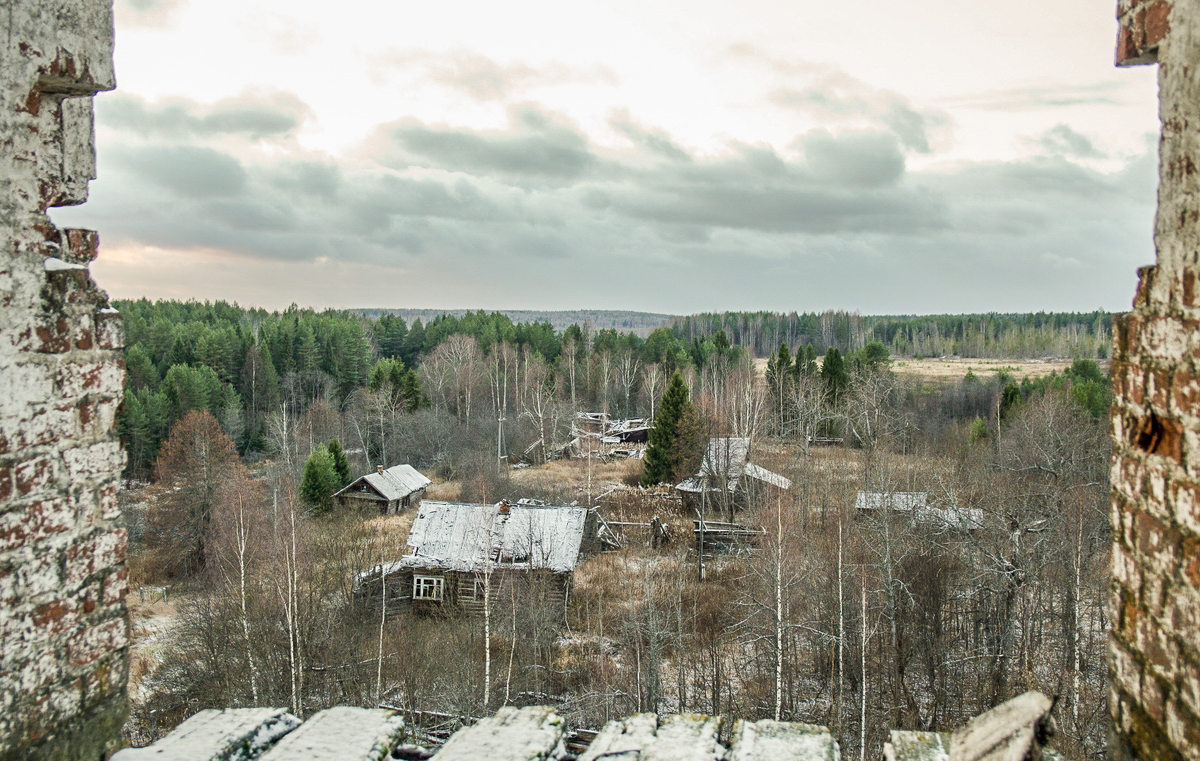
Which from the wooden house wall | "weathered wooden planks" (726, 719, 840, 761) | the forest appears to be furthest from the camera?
the wooden house wall

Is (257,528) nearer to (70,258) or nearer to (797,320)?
(70,258)

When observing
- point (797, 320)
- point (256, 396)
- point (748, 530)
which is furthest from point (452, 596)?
point (797, 320)

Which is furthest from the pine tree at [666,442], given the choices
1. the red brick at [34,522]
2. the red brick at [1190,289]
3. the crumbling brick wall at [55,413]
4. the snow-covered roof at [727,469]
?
the red brick at [1190,289]

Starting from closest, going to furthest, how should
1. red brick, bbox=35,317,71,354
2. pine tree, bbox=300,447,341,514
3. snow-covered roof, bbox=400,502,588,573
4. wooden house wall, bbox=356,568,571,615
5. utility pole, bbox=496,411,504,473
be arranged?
red brick, bbox=35,317,71,354 → wooden house wall, bbox=356,568,571,615 → snow-covered roof, bbox=400,502,588,573 → pine tree, bbox=300,447,341,514 → utility pole, bbox=496,411,504,473

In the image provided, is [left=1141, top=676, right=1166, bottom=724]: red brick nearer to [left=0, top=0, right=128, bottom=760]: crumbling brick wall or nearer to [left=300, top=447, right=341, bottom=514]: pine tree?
[left=0, top=0, right=128, bottom=760]: crumbling brick wall

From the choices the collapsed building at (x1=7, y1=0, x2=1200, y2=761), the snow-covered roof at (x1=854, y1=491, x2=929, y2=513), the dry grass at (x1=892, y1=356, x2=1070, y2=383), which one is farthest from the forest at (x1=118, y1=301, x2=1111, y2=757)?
the dry grass at (x1=892, y1=356, x2=1070, y2=383)

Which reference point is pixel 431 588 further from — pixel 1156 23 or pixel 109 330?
pixel 1156 23

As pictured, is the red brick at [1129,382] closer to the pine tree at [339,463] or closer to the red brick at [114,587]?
the red brick at [114,587]
